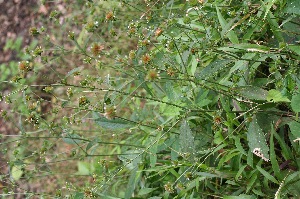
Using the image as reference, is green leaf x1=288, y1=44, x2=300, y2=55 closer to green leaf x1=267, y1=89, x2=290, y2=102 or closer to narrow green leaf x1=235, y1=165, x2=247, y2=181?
green leaf x1=267, y1=89, x2=290, y2=102

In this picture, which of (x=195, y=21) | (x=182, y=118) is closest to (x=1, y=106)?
(x=195, y=21)

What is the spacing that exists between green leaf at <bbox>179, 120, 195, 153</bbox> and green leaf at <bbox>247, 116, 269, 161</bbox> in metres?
0.21

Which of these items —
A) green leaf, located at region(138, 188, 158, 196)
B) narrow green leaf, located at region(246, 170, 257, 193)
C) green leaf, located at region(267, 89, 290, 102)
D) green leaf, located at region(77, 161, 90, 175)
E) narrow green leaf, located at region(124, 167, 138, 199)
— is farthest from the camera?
green leaf, located at region(77, 161, 90, 175)

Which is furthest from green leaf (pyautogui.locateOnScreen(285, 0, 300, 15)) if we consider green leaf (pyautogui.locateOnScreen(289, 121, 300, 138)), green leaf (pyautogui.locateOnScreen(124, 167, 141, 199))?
green leaf (pyautogui.locateOnScreen(124, 167, 141, 199))

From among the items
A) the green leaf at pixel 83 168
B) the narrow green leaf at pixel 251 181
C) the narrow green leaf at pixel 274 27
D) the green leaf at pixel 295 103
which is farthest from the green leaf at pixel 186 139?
the green leaf at pixel 83 168

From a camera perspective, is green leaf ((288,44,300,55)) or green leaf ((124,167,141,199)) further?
green leaf ((124,167,141,199))

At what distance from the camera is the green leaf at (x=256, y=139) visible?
5.32 feet

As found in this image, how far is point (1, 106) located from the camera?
4207mm

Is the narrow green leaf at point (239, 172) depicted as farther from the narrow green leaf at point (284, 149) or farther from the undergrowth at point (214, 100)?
the narrow green leaf at point (284, 149)

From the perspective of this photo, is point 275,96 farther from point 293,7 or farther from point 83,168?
point 83,168

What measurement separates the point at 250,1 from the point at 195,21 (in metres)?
0.36

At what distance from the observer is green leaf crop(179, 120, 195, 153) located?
1.72 m

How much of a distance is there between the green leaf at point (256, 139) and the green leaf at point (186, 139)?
0.21m

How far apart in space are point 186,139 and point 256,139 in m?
0.25
